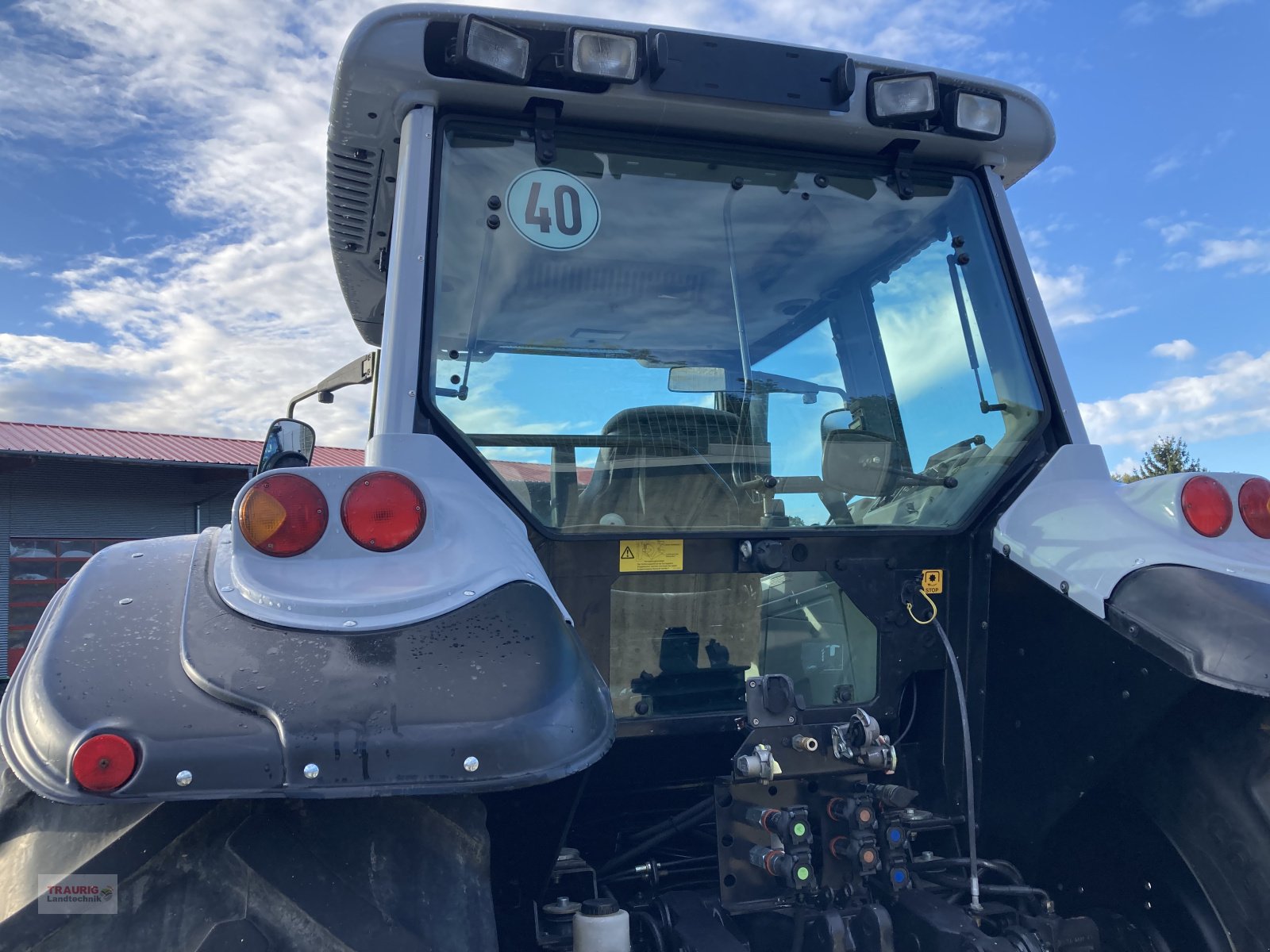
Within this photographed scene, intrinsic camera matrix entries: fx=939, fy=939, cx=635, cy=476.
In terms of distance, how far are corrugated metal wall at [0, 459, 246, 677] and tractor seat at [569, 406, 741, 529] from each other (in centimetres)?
2077

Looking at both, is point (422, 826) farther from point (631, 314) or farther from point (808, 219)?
point (808, 219)

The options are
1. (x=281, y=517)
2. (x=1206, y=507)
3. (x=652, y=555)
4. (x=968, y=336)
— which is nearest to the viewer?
(x=281, y=517)

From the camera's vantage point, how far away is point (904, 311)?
2707 millimetres

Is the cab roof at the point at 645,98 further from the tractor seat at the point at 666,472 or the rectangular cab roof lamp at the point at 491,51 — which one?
the tractor seat at the point at 666,472

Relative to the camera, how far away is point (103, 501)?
21.8m

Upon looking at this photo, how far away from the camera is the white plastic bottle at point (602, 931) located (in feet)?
6.30

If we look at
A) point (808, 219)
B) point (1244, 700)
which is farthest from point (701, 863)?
point (808, 219)

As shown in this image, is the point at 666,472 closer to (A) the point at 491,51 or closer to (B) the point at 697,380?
(B) the point at 697,380

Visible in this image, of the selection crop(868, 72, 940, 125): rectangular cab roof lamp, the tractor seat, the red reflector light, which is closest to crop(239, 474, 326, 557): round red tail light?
the red reflector light

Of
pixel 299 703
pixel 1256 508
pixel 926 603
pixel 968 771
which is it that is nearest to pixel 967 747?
pixel 968 771

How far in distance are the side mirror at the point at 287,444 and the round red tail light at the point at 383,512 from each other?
83cm

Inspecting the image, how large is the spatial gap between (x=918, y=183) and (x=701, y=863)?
76.3 inches

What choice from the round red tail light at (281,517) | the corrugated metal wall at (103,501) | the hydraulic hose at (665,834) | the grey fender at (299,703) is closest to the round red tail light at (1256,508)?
the hydraulic hose at (665,834)

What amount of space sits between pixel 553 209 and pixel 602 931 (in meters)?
1.64
